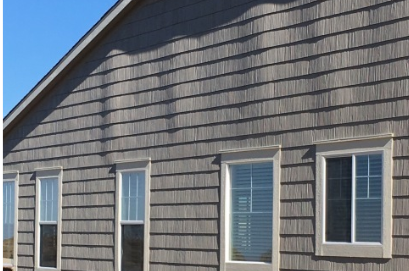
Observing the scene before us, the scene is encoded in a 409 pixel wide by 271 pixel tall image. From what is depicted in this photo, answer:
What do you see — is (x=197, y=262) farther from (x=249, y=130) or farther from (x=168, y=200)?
Answer: (x=249, y=130)

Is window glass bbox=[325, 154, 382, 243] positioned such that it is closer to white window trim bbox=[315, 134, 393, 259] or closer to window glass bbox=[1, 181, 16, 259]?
white window trim bbox=[315, 134, 393, 259]

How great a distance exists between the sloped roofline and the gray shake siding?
0.14m

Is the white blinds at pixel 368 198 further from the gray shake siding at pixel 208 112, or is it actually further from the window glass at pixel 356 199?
the gray shake siding at pixel 208 112

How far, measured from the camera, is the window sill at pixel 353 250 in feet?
25.9

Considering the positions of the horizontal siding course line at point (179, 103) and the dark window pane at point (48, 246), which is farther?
the dark window pane at point (48, 246)

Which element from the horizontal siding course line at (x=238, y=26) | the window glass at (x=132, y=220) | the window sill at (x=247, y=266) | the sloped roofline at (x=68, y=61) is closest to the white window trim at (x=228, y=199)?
the window sill at (x=247, y=266)

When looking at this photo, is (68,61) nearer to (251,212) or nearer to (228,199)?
(228,199)

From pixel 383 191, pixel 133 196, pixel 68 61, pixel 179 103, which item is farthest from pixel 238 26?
pixel 68 61

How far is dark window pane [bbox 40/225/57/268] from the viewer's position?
13.9 meters

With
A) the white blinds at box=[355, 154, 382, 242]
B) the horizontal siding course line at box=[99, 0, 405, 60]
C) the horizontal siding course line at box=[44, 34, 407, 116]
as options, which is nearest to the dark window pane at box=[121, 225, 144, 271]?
the horizontal siding course line at box=[44, 34, 407, 116]

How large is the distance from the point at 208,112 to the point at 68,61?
392cm

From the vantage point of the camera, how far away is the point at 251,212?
9656mm

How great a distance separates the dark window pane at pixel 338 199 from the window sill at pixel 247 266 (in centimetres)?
107

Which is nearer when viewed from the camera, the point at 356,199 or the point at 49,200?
the point at 356,199
